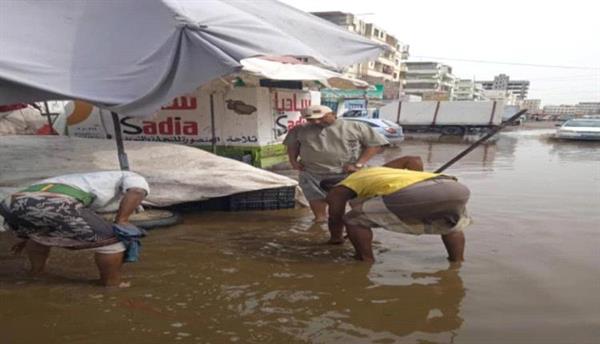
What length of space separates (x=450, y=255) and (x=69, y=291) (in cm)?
313

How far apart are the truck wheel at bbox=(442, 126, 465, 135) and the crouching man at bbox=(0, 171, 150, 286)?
1053 inches

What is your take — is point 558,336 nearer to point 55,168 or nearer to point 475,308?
point 475,308

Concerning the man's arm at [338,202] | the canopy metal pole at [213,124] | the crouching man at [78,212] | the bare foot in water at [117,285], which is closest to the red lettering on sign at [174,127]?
the canopy metal pole at [213,124]

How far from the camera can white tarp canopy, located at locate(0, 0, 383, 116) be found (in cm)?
380

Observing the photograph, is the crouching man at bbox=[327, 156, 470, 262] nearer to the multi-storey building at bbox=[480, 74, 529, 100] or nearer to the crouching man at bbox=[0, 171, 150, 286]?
the crouching man at bbox=[0, 171, 150, 286]

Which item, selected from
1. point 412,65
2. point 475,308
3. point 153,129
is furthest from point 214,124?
point 412,65

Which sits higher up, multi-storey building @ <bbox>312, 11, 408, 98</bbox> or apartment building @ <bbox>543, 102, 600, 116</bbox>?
multi-storey building @ <bbox>312, 11, 408, 98</bbox>

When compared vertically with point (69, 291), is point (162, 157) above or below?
above

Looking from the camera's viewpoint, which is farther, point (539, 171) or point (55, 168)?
point (539, 171)

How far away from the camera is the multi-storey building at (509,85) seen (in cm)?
13038

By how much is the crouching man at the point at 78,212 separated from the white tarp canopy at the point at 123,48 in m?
0.61

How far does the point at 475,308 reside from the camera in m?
3.53

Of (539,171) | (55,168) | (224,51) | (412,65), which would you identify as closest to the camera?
(224,51)

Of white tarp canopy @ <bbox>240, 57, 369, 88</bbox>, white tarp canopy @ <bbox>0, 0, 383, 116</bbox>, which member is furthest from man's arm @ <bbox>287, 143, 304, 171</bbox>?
white tarp canopy @ <bbox>0, 0, 383, 116</bbox>
